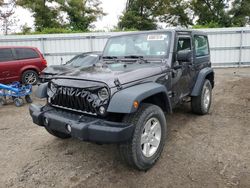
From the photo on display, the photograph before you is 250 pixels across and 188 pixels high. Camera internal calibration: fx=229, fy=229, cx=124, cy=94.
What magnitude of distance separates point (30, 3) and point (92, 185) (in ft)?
73.9

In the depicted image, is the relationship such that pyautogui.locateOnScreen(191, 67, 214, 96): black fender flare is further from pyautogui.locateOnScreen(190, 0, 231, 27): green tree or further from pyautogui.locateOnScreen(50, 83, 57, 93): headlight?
pyautogui.locateOnScreen(190, 0, 231, 27): green tree

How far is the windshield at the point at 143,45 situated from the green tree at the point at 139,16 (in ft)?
63.4

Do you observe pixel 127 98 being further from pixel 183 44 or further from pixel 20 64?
pixel 20 64

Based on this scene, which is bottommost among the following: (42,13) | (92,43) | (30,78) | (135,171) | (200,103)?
(135,171)

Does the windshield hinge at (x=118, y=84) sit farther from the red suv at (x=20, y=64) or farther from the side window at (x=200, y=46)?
the red suv at (x=20, y=64)

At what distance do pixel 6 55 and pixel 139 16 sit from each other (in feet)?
55.1

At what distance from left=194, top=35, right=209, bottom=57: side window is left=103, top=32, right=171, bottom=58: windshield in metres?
1.26

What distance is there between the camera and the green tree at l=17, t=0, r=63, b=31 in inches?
842

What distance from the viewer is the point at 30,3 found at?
70.3ft

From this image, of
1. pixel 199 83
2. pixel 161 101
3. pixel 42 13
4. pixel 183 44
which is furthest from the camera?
pixel 42 13

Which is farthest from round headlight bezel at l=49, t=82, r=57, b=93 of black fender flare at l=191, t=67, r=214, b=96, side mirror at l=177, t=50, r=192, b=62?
black fender flare at l=191, t=67, r=214, b=96

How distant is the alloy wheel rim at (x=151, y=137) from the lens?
3137mm

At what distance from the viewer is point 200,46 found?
5.27 metres

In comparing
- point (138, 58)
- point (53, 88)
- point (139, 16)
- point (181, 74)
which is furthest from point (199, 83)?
point (139, 16)
